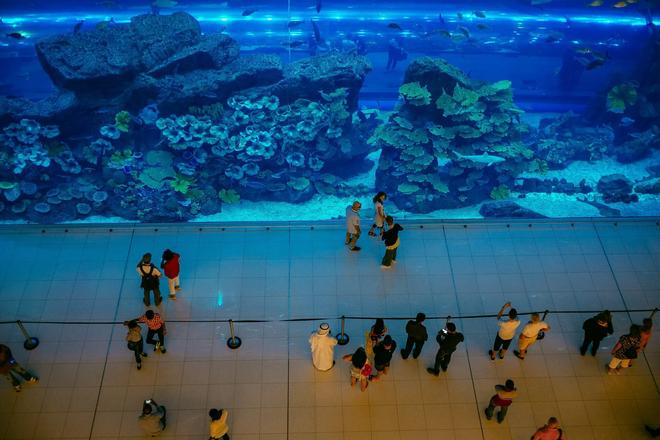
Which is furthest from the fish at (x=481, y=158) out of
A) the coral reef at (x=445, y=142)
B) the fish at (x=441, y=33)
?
the fish at (x=441, y=33)

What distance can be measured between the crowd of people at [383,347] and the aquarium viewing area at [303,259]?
0.03 m

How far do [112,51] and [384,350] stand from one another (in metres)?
13.4

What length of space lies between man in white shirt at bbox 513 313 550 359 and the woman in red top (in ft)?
16.8

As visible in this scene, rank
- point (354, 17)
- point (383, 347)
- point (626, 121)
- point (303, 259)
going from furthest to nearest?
point (354, 17), point (626, 121), point (303, 259), point (383, 347)

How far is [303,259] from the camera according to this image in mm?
8250

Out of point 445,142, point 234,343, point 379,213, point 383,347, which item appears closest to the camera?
A: point 383,347

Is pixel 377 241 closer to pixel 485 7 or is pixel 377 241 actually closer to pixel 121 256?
pixel 121 256

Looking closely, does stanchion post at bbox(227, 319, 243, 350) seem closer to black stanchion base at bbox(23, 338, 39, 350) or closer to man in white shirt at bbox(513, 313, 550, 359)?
black stanchion base at bbox(23, 338, 39, 350)

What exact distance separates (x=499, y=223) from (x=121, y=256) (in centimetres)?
696

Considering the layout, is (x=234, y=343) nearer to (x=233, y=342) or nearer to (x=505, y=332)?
(x=233, y=342)

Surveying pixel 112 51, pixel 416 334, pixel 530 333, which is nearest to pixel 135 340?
pixel 416 334

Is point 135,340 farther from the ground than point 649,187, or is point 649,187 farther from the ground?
point 649,187

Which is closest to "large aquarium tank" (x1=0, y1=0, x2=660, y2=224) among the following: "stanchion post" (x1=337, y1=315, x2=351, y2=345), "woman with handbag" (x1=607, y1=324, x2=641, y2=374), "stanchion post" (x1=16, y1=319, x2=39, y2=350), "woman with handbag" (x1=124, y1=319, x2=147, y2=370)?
"stanchion post" (x1=16, y1=319, x2=39, y2=350)

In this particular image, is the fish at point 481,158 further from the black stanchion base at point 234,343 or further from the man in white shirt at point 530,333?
the black stanchion base at point 234,343
